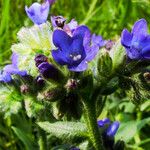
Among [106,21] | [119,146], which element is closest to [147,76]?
[119,146]

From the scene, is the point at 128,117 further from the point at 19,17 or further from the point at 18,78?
the point at 19,17

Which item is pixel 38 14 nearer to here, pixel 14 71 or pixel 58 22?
pixel 58 22

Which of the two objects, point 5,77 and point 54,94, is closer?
point 54,94

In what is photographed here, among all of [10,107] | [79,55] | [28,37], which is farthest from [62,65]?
[10,107]

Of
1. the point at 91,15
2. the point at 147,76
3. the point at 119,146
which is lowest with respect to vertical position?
the point at 119,146

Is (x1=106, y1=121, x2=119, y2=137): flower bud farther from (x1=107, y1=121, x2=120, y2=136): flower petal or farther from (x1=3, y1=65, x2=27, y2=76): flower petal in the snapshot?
(x1=3, y1=65, x2=27, y2=76): flower petal

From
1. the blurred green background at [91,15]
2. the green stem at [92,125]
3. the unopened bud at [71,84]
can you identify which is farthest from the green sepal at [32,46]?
the blurred green background at [91,15]
